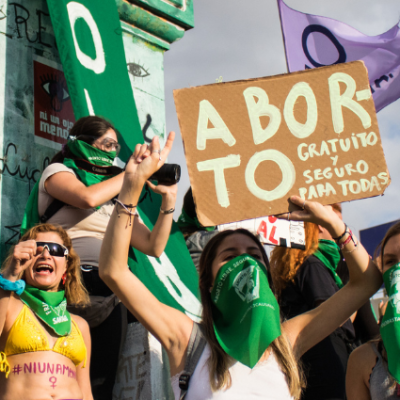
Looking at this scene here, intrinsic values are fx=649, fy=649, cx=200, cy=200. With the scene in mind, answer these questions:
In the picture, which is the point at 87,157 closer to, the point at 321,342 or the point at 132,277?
the point at 132,277

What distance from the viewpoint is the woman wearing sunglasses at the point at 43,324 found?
268 cm

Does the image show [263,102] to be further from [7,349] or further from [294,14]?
[294,14]

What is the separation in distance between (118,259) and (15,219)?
5.99 ft

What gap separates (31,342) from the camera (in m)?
2.78

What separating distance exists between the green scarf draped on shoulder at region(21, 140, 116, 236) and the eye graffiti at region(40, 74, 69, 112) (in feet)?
3.47

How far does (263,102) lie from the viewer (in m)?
2.77

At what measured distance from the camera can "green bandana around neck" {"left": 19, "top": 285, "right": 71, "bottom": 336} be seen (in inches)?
112

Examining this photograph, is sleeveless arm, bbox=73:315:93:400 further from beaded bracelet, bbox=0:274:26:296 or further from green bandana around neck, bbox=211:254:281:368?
green bandana around neck, bbox=211:254:281:368

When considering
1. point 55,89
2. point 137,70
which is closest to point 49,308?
point 55,89

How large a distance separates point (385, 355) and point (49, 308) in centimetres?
146

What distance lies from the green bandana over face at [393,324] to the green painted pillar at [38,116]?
147 centimetres

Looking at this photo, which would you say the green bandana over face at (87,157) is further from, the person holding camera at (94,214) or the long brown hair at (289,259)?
the long brown hair at (289,259)

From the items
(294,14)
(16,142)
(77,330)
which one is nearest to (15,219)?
(16,142)

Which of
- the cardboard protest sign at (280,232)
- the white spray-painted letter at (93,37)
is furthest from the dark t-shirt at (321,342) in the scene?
the white spray-painted letter at (93,37)
